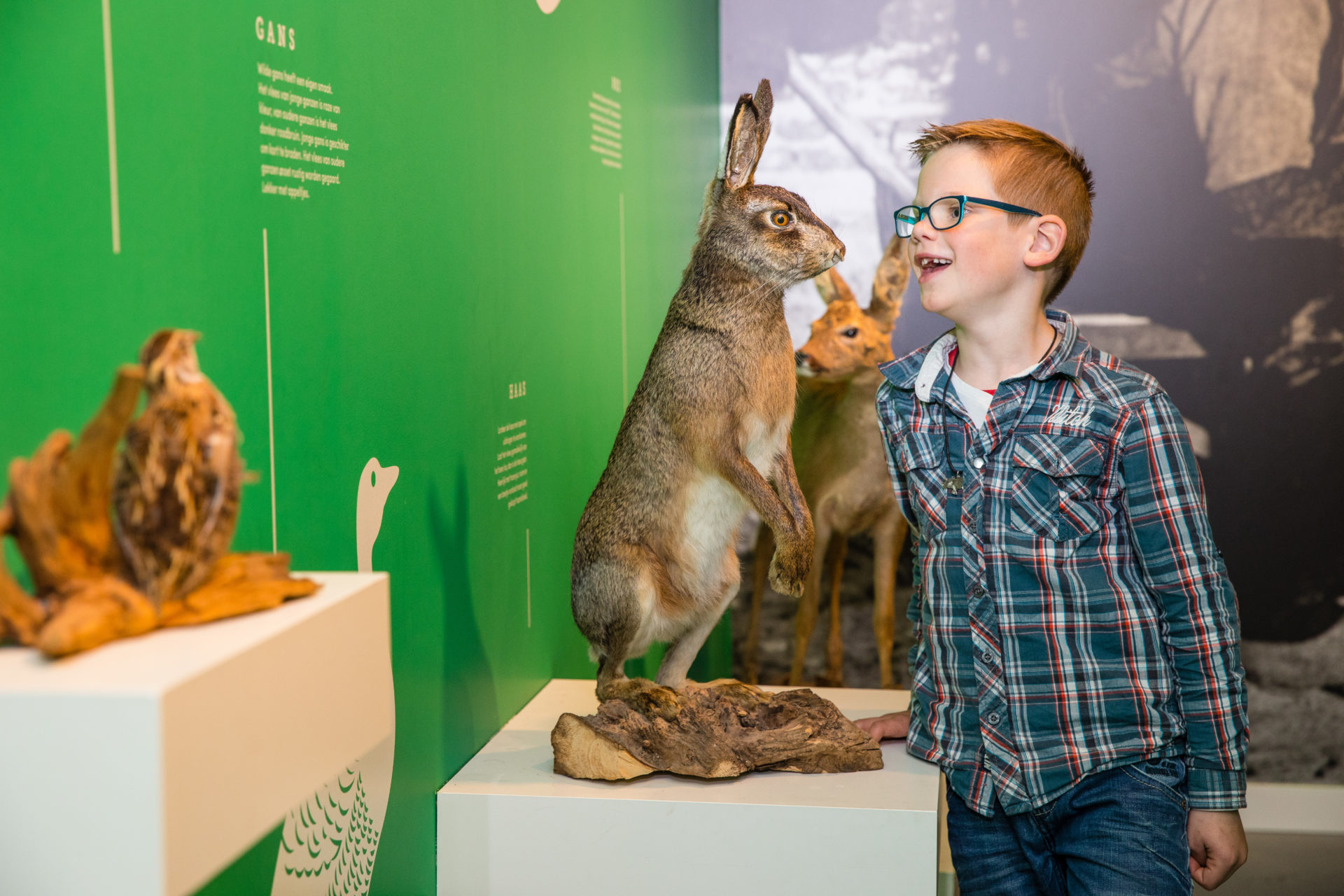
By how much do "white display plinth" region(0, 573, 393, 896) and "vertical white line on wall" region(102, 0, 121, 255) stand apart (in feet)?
1.24

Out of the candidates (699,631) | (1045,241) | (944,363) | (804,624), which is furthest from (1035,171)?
(804,624)

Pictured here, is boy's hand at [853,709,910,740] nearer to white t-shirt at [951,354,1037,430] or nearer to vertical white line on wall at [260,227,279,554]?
white t-shirt at [951,354,1037,430]

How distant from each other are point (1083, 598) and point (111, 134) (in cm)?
133

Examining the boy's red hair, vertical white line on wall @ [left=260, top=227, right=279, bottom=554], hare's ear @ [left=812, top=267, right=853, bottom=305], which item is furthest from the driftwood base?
hare's ear @ [left=812, top=267, right=853, bottom=305]

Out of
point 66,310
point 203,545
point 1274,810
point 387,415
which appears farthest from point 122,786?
point 1274,810

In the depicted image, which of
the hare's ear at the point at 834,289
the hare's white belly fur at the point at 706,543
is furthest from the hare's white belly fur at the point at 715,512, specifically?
the hare's ear at the point at 834,289

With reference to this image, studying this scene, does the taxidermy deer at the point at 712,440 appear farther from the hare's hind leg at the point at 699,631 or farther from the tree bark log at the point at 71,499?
the tree bark log at the point at 71,499

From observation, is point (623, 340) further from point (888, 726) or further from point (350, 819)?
point (350, 819)

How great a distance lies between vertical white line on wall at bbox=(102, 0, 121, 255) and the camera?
0.96 metres

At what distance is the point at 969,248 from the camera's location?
171 centimetres

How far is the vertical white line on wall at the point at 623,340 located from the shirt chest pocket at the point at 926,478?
132 cm

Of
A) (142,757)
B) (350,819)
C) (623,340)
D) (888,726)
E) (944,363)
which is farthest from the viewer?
(623,340)

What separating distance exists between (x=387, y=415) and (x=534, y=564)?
794 mm

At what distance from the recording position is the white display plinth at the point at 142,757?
2.15 ft
